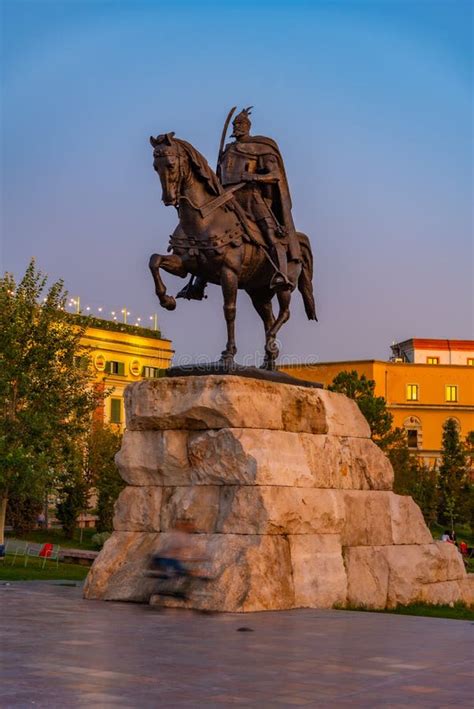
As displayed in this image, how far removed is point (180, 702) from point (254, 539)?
239 inches

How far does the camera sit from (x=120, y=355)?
75312 millimetres

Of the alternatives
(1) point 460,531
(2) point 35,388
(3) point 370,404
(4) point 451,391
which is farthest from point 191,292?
(4) point 451,391

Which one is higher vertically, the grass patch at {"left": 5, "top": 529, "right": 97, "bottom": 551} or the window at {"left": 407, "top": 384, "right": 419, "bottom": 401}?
the window at {"left": 407, "top": 384, "right": 419, "bottom": 401}

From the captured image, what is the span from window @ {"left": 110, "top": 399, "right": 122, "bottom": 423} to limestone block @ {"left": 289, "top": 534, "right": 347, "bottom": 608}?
197 ft

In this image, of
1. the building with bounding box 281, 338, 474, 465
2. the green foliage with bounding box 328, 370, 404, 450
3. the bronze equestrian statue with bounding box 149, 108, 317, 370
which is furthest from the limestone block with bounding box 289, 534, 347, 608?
the building with bounding box 281, 338, 474, 465

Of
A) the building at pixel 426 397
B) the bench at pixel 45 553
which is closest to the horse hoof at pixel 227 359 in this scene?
the bench at pixel 45 553

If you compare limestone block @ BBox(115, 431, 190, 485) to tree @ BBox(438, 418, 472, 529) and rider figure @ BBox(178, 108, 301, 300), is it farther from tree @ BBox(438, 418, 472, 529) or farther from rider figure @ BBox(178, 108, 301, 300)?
tree @ BBox(438, 418, 472, 529)

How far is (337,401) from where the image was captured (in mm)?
15602

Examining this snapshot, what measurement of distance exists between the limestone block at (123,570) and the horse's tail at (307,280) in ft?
16.8

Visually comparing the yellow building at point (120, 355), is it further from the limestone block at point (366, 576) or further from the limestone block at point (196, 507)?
the limestone block at point (196, 507)

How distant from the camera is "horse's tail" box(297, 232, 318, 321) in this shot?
1714 cm

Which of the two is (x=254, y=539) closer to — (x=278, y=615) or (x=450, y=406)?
(x=278, y=615)

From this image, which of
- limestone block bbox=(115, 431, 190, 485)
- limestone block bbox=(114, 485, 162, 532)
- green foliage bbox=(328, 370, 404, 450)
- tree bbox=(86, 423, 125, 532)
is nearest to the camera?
limestone block bbox=(115, 431, 190, 485)

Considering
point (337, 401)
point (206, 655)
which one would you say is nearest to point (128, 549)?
point (337, 401)
